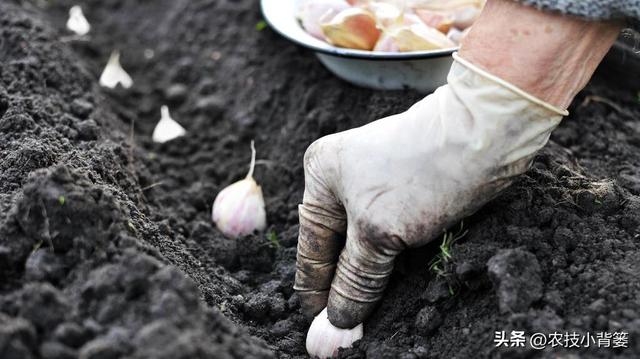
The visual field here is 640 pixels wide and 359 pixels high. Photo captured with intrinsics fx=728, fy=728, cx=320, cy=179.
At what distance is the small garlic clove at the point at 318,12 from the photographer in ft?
7.47

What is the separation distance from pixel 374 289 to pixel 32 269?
2.45 feet

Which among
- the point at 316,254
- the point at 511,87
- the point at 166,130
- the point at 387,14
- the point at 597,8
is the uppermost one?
the point at 597,8

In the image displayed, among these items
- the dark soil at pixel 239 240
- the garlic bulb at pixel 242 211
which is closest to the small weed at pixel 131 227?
the dark soil at pixel 239 240

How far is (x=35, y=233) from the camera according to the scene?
5.17ft

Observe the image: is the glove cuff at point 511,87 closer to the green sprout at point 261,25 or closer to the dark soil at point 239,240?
the dark soil at point 239,240

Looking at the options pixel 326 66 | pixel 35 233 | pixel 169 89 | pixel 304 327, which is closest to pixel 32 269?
pixel 35 233

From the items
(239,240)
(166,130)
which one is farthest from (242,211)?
(166,130)

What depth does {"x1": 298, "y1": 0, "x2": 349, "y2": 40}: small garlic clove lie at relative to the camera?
7.47 feet

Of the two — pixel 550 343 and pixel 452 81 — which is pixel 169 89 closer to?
pixel 452 81

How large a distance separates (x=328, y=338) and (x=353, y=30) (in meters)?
0.95

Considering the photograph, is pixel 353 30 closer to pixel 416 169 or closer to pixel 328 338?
pixel 416 169

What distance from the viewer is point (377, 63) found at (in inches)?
85.3

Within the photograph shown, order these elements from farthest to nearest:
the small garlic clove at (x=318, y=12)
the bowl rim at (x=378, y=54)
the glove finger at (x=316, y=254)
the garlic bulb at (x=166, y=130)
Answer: the garlic bulb at (x=166, y=130), the small garlic clove at (x=318, y=12), the bowl rim at (x=378, y=54), the glove finger at (x=316, y=254)

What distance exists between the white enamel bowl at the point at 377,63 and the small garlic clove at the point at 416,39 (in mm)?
46
